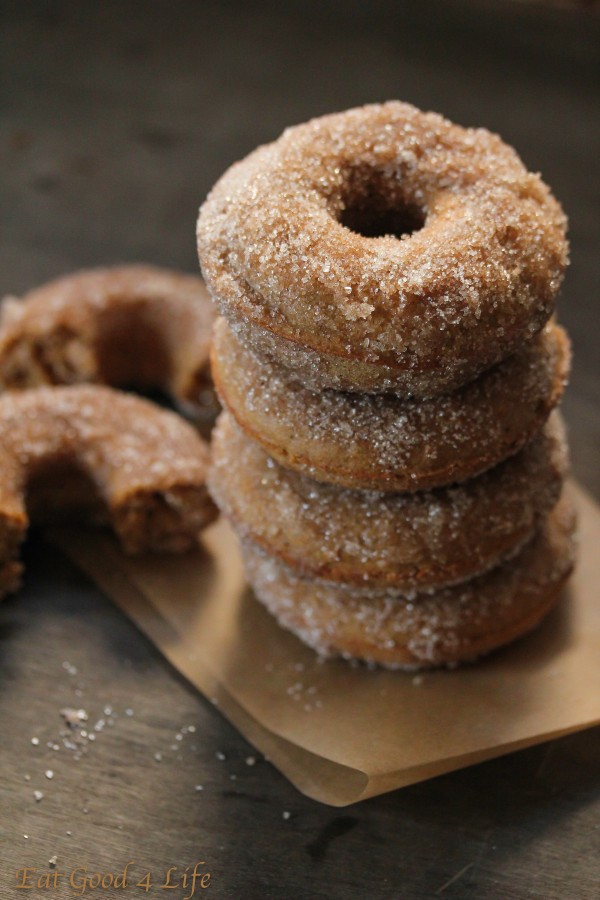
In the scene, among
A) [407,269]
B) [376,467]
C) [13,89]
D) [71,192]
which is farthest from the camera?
[13,89]

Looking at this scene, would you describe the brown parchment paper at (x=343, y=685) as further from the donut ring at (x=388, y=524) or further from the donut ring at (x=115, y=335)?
the donut ring at (x=115, y=335)

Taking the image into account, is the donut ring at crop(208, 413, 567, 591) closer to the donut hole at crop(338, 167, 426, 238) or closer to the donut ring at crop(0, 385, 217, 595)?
the donut ring at crop(0, 385, 217, 595)

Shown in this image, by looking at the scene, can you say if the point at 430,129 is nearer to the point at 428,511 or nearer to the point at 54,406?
the point at 428,511

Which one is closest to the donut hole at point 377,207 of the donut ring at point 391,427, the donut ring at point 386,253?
the donut ring at point 386,253

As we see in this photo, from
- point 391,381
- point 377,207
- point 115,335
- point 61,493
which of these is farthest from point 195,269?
point 391,381

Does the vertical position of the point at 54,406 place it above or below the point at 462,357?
below

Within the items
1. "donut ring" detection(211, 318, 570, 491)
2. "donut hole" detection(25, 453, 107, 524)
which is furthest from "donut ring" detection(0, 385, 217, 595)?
"donut ring" detection(211, 318, 570, 491)

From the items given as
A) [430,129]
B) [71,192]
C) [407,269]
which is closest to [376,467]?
[407,269]
